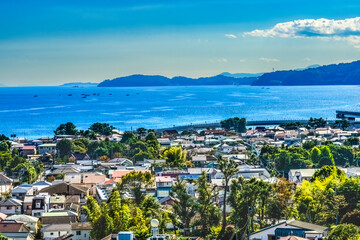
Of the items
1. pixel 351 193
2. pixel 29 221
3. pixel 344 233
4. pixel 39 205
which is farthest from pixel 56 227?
pixel 351 193

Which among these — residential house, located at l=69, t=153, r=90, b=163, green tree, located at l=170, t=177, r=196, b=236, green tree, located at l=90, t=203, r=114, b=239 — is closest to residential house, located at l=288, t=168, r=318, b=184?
green tree, located at l=170, t=177, r=196, b=236

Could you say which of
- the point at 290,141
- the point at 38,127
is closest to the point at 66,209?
the point at 290,141

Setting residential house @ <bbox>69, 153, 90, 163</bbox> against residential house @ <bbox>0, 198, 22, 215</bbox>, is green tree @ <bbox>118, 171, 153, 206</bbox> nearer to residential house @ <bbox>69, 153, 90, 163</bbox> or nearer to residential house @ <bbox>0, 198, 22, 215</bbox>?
residential house @ <bbox>0, 198, 22, 215</bbox>

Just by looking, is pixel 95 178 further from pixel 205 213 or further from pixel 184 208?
pixel 205 213

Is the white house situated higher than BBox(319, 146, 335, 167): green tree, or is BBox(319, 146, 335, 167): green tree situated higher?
the white house

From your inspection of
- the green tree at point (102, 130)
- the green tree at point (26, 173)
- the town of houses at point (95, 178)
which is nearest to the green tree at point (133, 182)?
the town of houses at point (95, 178)
